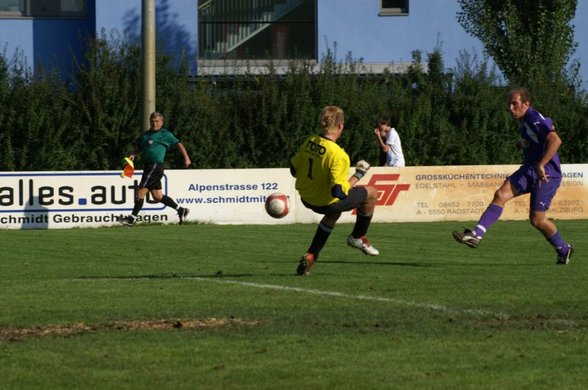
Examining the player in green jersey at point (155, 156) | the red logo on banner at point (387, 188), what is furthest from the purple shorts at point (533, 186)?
the red logo on banner at point (387, 188)

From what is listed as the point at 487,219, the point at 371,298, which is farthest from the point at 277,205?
the point at 371,298

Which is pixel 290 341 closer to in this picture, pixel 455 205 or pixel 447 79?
pixel 455 205

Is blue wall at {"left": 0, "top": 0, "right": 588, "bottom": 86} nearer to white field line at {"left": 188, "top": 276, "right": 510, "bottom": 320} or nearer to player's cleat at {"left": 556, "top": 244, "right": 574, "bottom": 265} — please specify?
player's cleat at {"left": 556, "top": 244, "right": 574, "bottom": 265}

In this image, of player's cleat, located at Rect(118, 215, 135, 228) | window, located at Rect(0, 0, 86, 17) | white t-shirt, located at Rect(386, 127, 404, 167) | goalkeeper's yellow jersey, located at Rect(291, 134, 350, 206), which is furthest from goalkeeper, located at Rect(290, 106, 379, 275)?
window, located at Rect(0, 0, 86, 17)

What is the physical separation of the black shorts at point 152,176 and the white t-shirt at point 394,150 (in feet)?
14.8

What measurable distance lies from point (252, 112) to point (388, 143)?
6.31 m

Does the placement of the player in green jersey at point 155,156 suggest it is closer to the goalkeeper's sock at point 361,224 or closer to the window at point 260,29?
the goalkeeper's sock at point 361,224

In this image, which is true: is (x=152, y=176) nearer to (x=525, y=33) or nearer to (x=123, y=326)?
(x=123, y=326)

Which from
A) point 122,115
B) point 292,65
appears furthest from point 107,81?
point 292,65

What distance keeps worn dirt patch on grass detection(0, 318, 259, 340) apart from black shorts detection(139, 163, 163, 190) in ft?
48.6

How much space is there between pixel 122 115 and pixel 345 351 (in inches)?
899

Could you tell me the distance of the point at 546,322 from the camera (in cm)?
965

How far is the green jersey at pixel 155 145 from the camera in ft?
81.1

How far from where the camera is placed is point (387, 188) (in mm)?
26906
